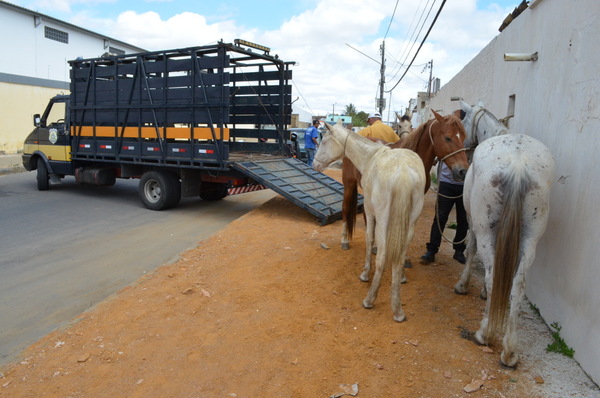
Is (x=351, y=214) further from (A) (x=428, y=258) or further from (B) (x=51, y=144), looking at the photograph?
(B) (x=51, y=144)

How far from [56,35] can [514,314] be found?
90.4ft

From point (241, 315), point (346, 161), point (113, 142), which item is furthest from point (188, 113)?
point (241, 315)

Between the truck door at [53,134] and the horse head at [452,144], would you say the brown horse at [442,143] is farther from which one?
the truck door at [53,134]

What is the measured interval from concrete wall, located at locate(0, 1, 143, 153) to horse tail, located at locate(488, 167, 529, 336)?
72.3 feet

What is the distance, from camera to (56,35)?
916 inches

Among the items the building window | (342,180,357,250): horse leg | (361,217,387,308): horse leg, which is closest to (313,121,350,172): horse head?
(342,180,357,250): horse leg

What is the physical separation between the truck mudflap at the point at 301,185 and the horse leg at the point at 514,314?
4439mm

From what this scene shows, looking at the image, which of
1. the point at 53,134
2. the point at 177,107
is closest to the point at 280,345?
the point at 177,107

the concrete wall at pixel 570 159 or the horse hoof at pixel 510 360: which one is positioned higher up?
the concrete wall at pixel 570 159

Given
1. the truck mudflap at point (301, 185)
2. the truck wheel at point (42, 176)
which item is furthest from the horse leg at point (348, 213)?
the truck wheel at point (42, 176)

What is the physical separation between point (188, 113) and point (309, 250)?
14.1 ft

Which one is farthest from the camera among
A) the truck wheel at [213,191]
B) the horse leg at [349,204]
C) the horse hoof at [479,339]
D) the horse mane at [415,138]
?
the truck wheel at [213,191]

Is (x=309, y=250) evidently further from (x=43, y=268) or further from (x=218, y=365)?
(x=43, y=268)

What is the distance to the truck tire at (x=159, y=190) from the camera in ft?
29.1
